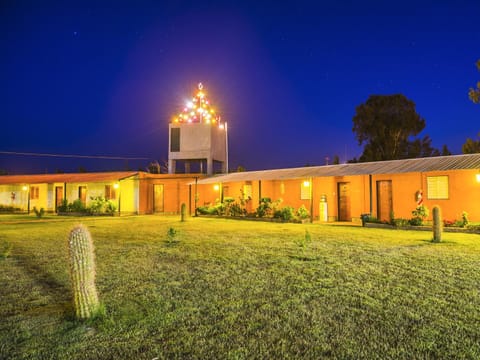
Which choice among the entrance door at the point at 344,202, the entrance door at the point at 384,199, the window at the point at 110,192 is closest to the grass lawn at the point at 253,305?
the entrance door at the point at 384,199

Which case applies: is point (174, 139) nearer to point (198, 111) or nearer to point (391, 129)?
point (198, 111)

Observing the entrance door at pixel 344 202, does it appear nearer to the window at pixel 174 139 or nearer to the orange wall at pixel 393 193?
the orange wall at pixel 393 193

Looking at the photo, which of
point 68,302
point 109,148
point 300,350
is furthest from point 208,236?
point 109,148

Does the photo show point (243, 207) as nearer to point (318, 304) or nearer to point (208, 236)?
point (208, 236)

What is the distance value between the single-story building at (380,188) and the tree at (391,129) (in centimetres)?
1431

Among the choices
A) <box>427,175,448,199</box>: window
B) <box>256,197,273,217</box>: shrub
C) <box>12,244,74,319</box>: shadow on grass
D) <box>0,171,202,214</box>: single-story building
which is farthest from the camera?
<box>0,171,202,214</box>: single-story building

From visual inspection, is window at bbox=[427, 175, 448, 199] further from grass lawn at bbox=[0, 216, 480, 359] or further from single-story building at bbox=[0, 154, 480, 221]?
grass lawn at bbox=[0, 216, 480, 359]

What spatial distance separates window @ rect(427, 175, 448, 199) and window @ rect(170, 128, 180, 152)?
52.3 ft

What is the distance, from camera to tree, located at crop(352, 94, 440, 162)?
29125 mm

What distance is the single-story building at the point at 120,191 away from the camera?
22.2 meters

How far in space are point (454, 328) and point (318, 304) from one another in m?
1.42

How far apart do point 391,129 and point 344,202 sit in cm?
1604

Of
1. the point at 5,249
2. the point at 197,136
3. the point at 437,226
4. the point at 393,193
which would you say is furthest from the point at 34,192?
the point at 437,226

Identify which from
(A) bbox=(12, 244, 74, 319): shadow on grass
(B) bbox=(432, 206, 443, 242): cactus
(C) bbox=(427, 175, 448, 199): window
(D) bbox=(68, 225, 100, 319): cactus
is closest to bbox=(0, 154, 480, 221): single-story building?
(C) bbox=(427, 175, 448, 199): window
